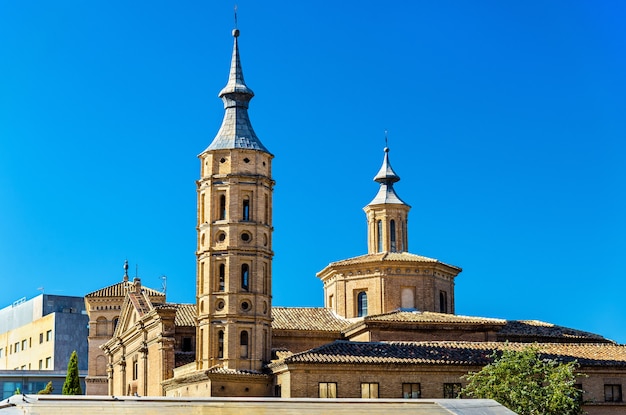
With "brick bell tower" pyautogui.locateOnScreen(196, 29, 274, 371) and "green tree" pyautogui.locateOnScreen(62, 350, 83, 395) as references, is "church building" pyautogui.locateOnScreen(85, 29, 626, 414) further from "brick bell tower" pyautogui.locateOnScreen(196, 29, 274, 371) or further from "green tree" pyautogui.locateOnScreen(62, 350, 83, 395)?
"green tree" pyautogui.locateOnScreen(62, 350, 83, 395)

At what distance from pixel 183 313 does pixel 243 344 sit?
9.23m

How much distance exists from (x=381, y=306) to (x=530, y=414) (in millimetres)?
16684

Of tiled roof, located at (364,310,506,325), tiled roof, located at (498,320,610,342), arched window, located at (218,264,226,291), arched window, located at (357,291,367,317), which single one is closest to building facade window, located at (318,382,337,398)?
arched window, located at (218,264,226,291)

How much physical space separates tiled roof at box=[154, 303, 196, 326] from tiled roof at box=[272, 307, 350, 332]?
424 centimetres

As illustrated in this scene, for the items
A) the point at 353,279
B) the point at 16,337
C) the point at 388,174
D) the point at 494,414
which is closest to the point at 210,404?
the point at 494,414

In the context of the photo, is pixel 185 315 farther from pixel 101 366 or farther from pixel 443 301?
pixel 101 366

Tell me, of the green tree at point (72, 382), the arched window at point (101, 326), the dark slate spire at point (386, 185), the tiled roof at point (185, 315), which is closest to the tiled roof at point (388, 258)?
the dark slate spire at point (386, 185)

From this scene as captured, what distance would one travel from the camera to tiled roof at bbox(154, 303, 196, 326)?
186 ft

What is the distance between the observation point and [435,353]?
50.0 m

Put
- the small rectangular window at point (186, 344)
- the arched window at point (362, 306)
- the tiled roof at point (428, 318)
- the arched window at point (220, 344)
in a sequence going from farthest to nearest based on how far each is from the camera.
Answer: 1. the arched window at point (362, 306)
2. the small rectangular window at point (186, 344)
3. the tiled roof at point (428, 318)
4. the arched window at point (220, 344)

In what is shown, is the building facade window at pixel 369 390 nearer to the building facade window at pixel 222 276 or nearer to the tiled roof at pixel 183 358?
the building facade window at pixel 222 276

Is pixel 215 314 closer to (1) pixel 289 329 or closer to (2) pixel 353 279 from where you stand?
(1) pixel 289 329

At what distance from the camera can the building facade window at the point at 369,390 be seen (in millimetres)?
48150

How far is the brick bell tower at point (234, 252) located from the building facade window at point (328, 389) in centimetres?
381
